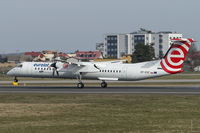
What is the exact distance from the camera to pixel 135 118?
2503cm

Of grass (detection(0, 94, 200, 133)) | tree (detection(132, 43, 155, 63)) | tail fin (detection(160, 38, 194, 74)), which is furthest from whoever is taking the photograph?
tree (detection(132, 43, 155, 63))

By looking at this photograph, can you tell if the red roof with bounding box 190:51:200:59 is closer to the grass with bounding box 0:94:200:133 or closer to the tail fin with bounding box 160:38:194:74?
the tail fin with bounding box 160:38:194:74

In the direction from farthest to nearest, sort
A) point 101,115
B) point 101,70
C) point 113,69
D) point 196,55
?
point 196,55 → point 101,70 → point 113,69 → point 101,115

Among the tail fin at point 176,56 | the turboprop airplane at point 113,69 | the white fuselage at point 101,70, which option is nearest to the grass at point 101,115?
the tail fin at point 176,56

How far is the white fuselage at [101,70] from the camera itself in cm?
4972

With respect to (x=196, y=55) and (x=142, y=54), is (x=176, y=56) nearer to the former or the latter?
(x=196, y=55)

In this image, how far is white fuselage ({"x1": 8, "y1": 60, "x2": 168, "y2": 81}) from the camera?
4972cm

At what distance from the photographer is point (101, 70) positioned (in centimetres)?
5234

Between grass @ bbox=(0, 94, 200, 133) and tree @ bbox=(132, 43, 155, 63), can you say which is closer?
grass @ bbox=(0, 94, 200, 133)

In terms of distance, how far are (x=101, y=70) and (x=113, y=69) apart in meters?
1.70

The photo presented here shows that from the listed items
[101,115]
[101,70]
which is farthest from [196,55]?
[101,115]

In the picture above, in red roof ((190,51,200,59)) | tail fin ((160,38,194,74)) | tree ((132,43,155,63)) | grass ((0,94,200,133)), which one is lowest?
grass ((0,94,200,133))

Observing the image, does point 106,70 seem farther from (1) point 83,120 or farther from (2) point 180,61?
(1) point 83,120

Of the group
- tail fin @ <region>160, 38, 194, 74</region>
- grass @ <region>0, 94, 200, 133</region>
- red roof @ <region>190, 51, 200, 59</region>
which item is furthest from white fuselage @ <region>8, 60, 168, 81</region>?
red roof @ <region>190, 51, 200, 59</region>
